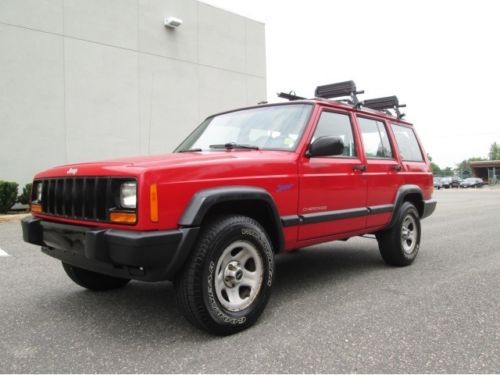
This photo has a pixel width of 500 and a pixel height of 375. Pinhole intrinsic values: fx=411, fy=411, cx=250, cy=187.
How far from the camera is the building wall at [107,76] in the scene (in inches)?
466

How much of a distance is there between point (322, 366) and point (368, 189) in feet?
7.83

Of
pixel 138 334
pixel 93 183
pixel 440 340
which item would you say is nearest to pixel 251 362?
pixel 138 334

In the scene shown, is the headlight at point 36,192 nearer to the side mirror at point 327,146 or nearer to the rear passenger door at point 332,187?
the rear passenger door at point 332,187

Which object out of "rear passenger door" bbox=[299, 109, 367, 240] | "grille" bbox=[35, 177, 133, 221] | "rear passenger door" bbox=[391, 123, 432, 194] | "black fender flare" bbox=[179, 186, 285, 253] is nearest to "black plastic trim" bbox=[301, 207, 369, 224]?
"rear passenger door" bbox=[299, 109, 367, 240]

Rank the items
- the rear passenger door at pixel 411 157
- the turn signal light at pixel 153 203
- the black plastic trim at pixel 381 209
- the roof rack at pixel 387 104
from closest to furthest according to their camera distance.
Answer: the turn signal light at pixel 153 203
the black plastic trim at pixel 381 209
the rear passenger door at pixel 411 157
the roof rack at pixel 387 104

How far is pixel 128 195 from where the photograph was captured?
2.65m

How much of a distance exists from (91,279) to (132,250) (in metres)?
1.62

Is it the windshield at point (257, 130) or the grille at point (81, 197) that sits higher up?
the windshield at point (257, 130)

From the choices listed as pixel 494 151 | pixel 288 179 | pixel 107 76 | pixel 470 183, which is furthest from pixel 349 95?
pixel 494 151

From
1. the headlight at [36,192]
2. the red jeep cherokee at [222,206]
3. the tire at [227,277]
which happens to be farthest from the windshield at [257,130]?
the headlight at [36,192]

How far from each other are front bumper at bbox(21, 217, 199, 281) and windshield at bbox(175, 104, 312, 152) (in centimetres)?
122

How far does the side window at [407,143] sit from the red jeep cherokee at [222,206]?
85cm

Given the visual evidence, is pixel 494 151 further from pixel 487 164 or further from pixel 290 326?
pixel 290 326

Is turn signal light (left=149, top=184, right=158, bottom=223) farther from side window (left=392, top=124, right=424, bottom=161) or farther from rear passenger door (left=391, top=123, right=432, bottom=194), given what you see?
side window (left=392, top=124, right=424, bottom=161)
